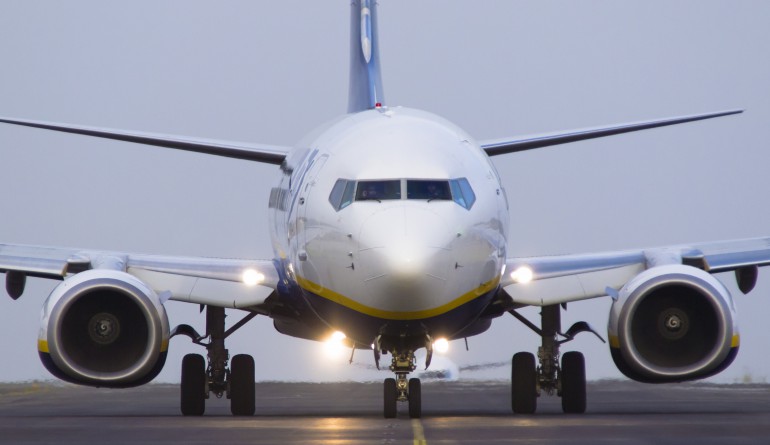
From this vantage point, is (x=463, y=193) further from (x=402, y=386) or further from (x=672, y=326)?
(x=672, y=326)

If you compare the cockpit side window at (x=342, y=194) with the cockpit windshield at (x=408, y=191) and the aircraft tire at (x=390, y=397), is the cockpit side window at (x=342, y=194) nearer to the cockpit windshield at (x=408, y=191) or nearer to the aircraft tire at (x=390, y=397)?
the cockpit windshield at (x=408, y=191)

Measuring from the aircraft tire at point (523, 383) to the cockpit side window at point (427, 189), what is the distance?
5760 mm

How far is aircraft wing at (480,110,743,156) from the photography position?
26359mm

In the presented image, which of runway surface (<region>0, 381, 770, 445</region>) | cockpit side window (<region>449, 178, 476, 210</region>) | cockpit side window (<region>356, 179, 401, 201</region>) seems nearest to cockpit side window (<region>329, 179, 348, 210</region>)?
cockpit side window (<region>356, 179, 401, 201</region>)

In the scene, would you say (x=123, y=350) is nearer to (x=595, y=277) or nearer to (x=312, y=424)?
(x=312, y=424)

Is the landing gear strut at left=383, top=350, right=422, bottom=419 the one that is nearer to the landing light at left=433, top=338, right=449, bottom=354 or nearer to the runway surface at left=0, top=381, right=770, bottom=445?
the runway surface at left=0, top=381, right=770, bottom=445

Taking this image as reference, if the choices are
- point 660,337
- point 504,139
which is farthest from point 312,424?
point 504,139

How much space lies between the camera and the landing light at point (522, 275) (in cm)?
2442

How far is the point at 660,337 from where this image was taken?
23.7 meters

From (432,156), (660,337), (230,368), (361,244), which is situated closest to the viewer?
(361,244)

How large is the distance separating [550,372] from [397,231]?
793 cm

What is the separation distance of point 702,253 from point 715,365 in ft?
9.24

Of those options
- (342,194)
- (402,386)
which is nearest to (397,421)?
(402,386)

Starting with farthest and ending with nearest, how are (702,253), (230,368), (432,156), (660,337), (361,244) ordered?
(230,368) → (702,253) → (660,337) → (432,156) → (361,244)
